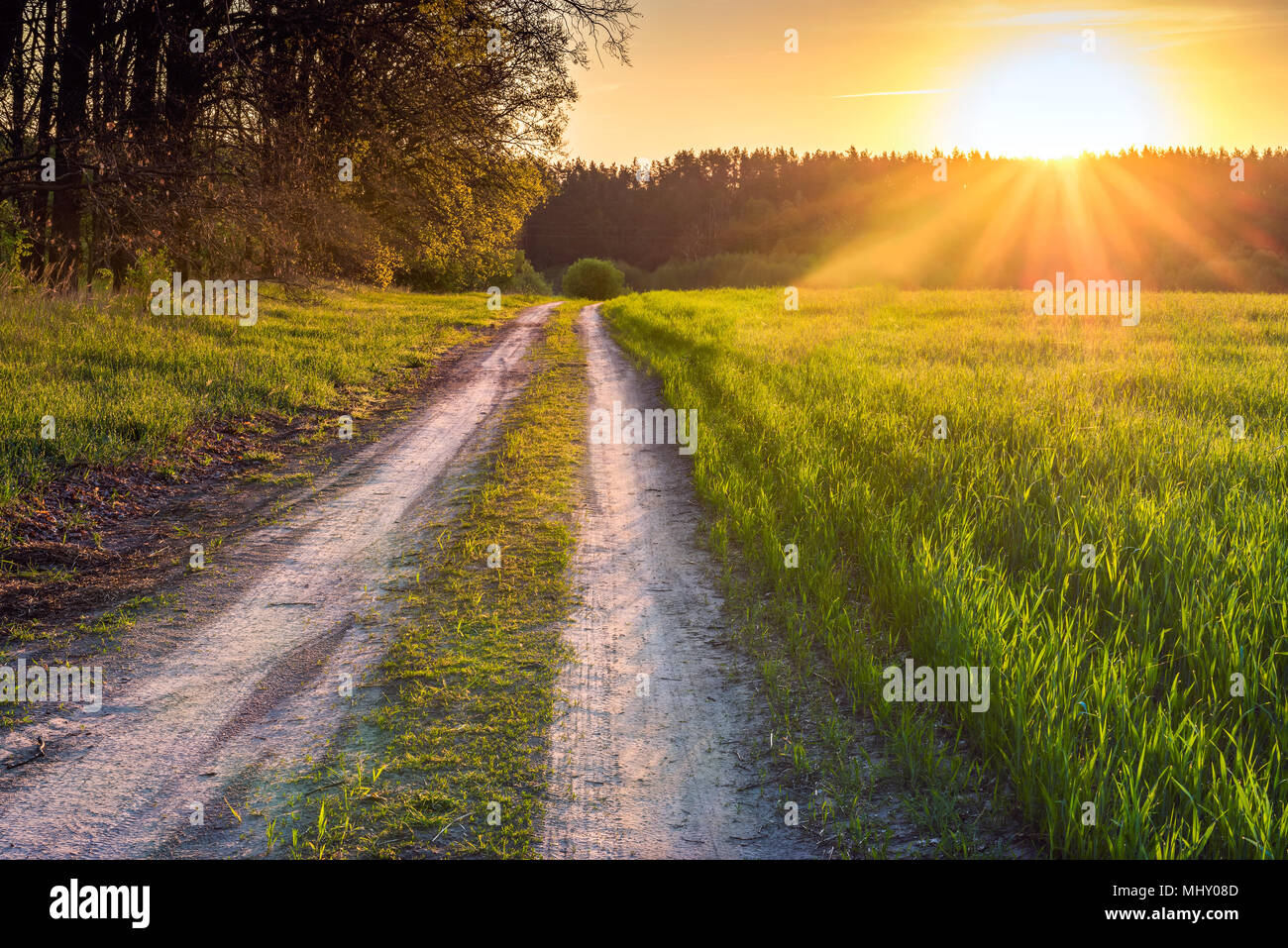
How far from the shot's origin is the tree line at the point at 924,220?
9138 centimetres

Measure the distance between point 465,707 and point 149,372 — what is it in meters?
8.70

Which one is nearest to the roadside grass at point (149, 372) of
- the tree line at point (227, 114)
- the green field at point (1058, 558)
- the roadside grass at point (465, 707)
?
the tree line at point (227, 114)

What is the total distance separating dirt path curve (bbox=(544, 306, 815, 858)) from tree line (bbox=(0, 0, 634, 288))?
10703mm

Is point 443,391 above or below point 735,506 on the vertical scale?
above

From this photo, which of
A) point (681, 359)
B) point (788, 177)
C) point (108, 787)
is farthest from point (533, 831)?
point (788, 177)

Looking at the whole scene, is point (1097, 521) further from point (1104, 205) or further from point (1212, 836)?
point (1104, 205)

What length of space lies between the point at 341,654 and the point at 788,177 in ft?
471

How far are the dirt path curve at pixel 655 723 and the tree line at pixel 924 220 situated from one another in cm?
7466

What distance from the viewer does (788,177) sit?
13512cm

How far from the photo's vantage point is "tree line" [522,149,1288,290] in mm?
91375
